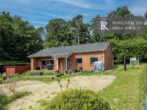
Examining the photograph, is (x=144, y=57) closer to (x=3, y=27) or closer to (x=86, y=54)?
(x=86, y=54)

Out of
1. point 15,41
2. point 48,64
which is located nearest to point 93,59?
point 48,64

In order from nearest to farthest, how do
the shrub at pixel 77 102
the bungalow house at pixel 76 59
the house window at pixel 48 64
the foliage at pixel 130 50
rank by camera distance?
the shrub at pixel 77 102 → the bungalow house at pixel 76 59 → the house window at pixel 48 64 → the foliage at pixel 130 50

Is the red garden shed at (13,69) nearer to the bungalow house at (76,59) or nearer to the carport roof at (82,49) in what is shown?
the bungalow house at (76,59)

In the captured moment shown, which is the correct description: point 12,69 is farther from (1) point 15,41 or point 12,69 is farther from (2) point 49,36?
(2) point 49,36

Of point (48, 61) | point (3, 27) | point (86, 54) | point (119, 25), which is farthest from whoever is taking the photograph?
point (3, 27)

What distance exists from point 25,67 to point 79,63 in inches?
427

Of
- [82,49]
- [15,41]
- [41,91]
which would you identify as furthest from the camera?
[15,41]

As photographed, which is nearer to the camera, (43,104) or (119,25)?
(119,25)

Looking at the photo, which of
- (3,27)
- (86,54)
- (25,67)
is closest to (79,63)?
(86,54)

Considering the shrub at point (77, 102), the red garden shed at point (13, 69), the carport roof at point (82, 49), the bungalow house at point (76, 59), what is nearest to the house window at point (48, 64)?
the bungalow house at point (76, 59)

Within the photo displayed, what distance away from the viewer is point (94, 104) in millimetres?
2477

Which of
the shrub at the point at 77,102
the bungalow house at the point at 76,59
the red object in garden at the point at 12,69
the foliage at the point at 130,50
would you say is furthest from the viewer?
the foliage at the point at 130,50

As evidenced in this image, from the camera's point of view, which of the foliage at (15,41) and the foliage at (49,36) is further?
the foliage at (15,41)

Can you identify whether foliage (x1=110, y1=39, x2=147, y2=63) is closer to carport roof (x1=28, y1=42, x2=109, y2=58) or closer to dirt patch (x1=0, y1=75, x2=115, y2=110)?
carport roof (x1=28, y1=42, x2=109, y2=58)
